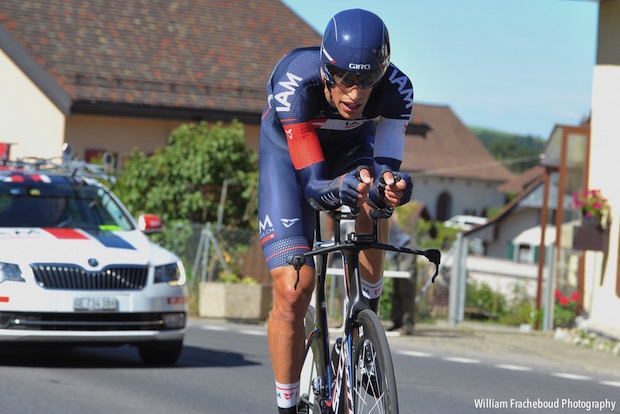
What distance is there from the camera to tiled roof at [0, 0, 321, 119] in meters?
29.1

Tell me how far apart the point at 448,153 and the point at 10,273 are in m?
85.0

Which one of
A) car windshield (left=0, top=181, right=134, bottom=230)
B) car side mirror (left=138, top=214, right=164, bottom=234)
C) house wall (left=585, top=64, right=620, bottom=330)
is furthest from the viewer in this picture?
house wall (left=585, top=64, right=620, bottom=330)

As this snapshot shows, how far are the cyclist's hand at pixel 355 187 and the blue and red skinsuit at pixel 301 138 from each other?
36 centimetres

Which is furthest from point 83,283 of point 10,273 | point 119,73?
point 119,73

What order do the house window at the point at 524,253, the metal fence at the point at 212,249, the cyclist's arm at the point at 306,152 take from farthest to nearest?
1. the house window at the point at 524,253
2. the metal fence at the point at 212,249
3. the cyclist's arm at the point at 306,152

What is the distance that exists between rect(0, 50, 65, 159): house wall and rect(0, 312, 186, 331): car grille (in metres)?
18.9

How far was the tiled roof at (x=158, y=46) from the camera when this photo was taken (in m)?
29.1

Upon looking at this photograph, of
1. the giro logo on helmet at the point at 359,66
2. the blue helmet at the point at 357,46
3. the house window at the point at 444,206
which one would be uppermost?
the house window at the point at 444,206

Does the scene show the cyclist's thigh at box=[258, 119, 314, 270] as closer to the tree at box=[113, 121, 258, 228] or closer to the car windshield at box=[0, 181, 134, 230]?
the car windshield at box=[0, 181, 134, 230]

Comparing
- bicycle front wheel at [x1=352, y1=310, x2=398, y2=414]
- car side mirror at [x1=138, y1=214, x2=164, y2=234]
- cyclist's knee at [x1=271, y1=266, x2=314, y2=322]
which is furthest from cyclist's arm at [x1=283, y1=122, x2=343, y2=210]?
car side mirror at [x1=138, y1=214, x2=164, y2=234]

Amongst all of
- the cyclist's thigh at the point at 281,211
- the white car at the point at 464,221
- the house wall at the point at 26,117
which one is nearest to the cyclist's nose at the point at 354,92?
the cyclist's thigh at the point at 281,211

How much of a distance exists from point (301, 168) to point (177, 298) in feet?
17.7

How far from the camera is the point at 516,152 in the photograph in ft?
612

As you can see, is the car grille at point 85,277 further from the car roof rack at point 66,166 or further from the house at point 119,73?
the house at point 119,73
